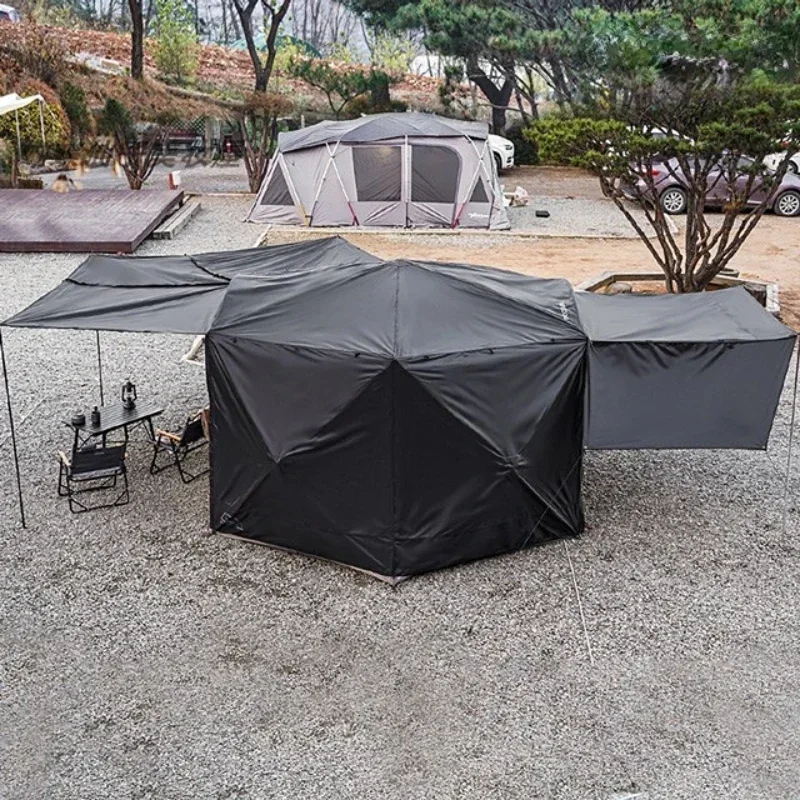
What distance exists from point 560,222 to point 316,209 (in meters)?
5.05

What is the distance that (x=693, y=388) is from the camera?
604 cm

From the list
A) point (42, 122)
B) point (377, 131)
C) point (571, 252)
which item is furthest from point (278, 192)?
point (42, 122)

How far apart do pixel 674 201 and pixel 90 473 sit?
49.1ft

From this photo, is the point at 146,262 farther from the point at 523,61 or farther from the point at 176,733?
the point at 523,61

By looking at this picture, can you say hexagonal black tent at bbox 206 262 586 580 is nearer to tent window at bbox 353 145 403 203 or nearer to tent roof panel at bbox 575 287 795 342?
tent roof panel at bbox 575 287 795 342

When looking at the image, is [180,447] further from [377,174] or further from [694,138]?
[377,174]

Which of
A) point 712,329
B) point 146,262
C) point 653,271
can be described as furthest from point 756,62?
point 146,262

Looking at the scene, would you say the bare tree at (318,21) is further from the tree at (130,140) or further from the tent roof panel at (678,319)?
the tent roof panel at (678,319)

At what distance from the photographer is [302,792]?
4.16 m

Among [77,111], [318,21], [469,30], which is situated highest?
[318,21]

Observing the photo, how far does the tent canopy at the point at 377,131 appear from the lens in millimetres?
17188

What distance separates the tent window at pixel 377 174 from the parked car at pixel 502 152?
774 centimetres

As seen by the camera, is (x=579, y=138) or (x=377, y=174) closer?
(x=579, y=138)

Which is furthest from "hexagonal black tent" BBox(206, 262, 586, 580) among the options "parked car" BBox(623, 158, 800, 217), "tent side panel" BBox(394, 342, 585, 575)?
"parked car" BBox(623, 158, 800, 217)
